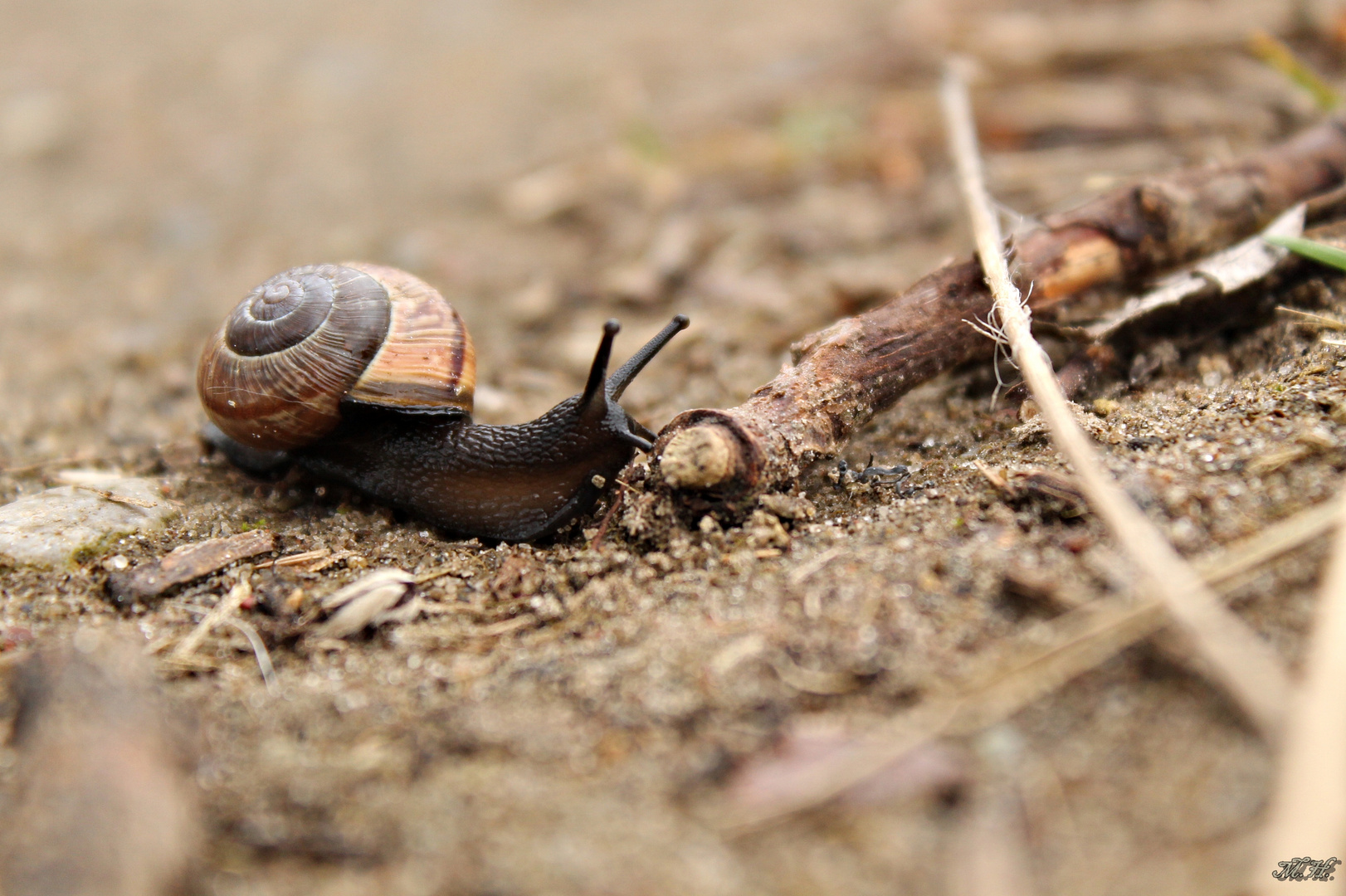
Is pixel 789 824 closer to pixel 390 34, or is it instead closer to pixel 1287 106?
pixel 1287 106

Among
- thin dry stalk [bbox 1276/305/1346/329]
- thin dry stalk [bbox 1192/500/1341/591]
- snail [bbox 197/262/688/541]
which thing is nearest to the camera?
thin dry stalk [bbox 1192/500/1341/591]

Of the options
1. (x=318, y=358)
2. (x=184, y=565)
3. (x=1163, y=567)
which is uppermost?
(x=1163, y=567)

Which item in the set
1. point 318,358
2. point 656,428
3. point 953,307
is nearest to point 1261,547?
point 953,307

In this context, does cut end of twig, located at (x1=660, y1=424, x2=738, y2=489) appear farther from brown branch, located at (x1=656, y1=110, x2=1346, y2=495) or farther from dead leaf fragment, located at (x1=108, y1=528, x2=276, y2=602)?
dead leaf fragment, located at (x1=108, y1=528, x2=276, y2=602)

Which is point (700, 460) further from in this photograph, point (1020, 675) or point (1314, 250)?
point (1314, 250)

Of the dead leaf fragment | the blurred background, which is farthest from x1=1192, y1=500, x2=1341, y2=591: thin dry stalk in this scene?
the dead leaf fragment

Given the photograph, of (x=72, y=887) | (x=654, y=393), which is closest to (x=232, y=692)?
(x=72, y=887)

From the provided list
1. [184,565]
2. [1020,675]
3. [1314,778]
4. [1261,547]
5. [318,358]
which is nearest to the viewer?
[1314,778]
